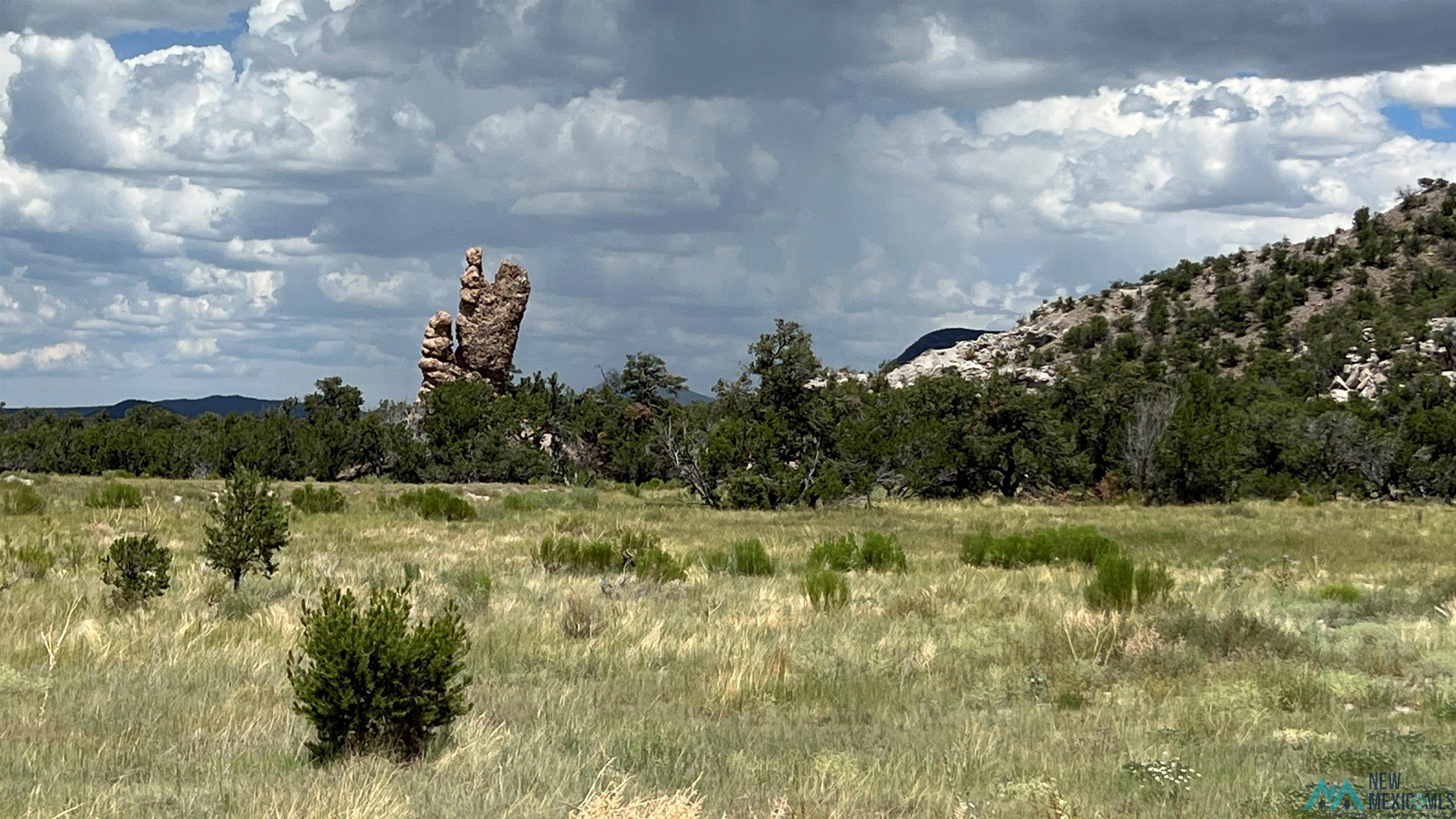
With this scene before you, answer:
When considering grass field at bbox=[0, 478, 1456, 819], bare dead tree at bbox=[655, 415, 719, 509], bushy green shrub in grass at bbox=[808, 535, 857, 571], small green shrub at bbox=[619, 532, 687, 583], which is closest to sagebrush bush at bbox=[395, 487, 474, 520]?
bare dead tree at bbox=[655, 415, 719, 509]

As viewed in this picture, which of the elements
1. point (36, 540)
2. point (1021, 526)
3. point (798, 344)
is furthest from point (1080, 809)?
point (798, 344)

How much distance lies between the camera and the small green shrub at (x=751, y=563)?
16078 mm

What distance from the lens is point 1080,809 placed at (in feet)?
17.9

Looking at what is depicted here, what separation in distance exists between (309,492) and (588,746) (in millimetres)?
23112

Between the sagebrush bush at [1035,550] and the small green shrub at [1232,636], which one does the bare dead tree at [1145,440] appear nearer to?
the sagebrush bush at [1035,550]

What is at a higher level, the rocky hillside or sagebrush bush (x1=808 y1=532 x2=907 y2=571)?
the rocky hillside

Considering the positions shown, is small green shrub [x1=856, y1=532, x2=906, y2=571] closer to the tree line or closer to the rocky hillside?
the tree line

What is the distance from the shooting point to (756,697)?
805 centimetres

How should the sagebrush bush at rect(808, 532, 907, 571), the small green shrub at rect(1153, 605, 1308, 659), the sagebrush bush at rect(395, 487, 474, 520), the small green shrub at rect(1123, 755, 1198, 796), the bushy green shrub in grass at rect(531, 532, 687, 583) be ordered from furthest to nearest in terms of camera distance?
the sagebrush bush at rect(395, 487, 474, 520) → the sagebrush bush at rect(808, 532, 907, 571) → the bushy green shrub in grass at rect(531, 532, 687, 583) → the small green shrub at rect(1153, 605, 1308, 659) → the small green shrub at rect(1123, 755, 1198, 796)

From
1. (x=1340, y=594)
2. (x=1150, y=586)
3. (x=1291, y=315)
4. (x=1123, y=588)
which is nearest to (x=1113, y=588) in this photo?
(x=1123, y=588)

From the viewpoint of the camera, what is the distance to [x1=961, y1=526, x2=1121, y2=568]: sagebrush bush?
1812 cm

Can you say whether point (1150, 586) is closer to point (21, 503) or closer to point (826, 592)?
point (826, 592)

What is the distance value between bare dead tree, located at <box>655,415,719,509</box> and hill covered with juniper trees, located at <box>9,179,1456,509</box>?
4.8 inches

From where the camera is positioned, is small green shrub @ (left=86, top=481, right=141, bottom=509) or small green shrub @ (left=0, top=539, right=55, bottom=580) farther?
small green shrub @ (left=86, top=481, right=141, bottom=509)
